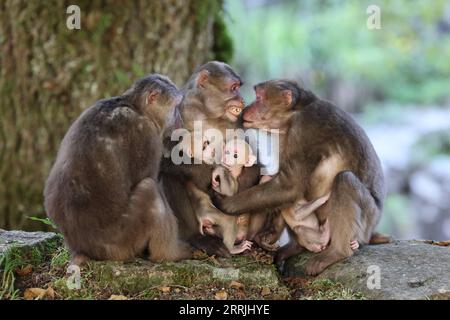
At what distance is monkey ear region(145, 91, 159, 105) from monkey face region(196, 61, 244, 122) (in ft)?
1.60

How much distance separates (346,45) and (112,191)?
11028mm

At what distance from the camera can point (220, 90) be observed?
5.80 metres

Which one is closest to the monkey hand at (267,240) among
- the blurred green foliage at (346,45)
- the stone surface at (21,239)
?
the stone surface at (21,239)

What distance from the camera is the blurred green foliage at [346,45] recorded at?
1477 centimetres

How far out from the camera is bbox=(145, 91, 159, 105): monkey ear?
546 cm

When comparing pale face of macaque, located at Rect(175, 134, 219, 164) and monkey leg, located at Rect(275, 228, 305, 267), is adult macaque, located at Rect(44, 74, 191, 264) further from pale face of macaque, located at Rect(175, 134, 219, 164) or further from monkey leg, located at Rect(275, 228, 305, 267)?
monkey leg, located at Rect(275, 228, 305, 267)

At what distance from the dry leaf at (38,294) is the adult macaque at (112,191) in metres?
0.30

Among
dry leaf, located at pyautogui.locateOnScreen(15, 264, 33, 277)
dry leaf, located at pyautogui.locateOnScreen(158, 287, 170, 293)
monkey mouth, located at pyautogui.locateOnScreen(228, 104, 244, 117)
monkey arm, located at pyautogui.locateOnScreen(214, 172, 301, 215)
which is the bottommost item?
dry leaf, located at pyautogui.locateOnScreen(158, 287, 170, 293)

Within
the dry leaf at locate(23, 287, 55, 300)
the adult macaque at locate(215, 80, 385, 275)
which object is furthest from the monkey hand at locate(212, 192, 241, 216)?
the dry leaf at locate(23, 287, 55, 300)

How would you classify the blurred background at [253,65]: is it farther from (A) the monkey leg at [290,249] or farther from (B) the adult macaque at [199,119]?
(A) the monkey leg at [290,249]

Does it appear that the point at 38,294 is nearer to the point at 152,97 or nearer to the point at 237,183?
the point at 152,97

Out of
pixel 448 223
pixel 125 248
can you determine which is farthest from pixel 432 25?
pixel 125 248

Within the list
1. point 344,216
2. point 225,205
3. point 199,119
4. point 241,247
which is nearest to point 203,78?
point 199,119

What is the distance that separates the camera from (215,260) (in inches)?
219
